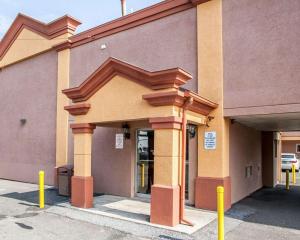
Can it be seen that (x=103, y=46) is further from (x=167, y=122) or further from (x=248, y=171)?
(x=248, y=171)

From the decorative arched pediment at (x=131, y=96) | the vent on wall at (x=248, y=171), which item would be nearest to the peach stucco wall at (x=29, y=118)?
the decorative arched pediment at (x=131, y=96)

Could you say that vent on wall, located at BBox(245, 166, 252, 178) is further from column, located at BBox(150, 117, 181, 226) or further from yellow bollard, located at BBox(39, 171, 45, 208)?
yellow bollard, located at BBox(39, 171, 45, 208)

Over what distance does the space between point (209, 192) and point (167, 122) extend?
9.75 ft

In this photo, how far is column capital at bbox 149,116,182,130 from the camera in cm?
757

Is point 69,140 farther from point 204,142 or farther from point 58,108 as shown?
point 204,142

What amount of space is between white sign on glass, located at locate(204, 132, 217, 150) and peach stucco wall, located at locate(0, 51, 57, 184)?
7684mm

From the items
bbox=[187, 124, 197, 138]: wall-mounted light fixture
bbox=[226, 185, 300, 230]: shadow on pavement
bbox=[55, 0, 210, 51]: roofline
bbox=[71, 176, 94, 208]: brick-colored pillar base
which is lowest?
bbox=[226, 185, 300, 230]: shadow on pavement

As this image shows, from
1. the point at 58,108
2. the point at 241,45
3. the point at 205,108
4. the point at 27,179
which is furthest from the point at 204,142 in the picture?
the point at 27,179

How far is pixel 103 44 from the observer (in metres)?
12.8

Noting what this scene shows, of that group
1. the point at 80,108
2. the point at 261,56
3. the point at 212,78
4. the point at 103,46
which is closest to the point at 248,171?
the point at 212,78

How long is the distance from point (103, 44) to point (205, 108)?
5701 mm

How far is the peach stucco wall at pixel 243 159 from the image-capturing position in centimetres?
1033

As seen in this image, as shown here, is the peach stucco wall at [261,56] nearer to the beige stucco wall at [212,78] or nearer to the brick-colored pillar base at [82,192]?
the beige stucco wall at [212,78]

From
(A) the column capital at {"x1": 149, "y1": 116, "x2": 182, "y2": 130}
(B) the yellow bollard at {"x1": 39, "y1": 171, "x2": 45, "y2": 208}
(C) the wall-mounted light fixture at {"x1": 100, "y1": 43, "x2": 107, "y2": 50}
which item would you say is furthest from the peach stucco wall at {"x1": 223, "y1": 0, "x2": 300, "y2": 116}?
(B) the yellow bollard at {"x1": 39, "y1": 171, "x2": 45, "y2": 208}
